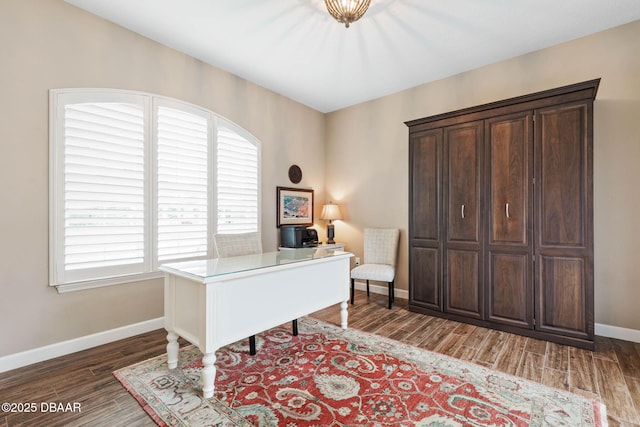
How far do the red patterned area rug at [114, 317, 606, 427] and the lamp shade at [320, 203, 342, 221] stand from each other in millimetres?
2507

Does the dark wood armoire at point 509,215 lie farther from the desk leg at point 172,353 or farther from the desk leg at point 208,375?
the desk leg at point 172,353

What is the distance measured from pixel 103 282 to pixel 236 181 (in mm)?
1805

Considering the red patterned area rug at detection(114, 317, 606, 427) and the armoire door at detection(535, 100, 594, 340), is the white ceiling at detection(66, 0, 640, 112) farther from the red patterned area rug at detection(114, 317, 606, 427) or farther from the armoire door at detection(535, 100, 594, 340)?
the red patterned area rug at detection(114, 317, 606, 427)

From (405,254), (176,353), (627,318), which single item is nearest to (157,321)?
(176,353)

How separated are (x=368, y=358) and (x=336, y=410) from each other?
2.36ft

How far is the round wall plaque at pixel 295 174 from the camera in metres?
4.66

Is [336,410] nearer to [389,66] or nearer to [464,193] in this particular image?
[464,193]

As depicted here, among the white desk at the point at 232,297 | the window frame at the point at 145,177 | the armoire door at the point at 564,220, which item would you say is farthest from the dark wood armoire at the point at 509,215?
the window frame at the point at 145,177

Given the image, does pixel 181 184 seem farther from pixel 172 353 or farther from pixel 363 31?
pixel 363 31

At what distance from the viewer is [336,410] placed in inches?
70.9

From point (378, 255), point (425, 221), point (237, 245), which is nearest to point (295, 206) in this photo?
point (378, 255)

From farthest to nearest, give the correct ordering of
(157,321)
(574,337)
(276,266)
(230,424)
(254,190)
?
(254,190) < (157,321) < (574,337) < (276,266) < (230,424)

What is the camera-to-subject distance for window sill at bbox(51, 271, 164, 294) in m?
2.54

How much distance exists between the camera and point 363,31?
290 cm
